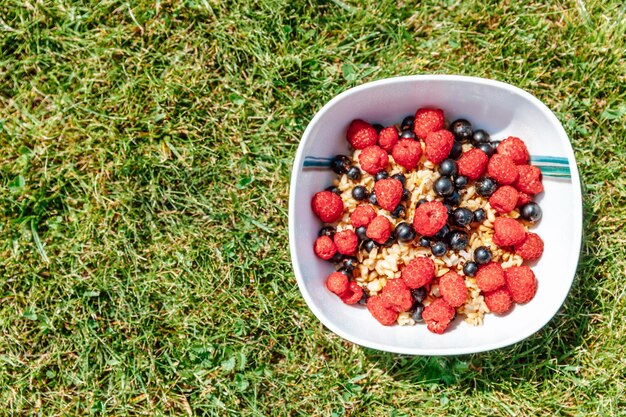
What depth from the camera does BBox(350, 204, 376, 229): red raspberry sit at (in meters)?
2.10

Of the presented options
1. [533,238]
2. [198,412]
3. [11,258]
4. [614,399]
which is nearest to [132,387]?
[198,412]

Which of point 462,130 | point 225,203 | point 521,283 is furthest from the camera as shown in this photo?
point 225,203

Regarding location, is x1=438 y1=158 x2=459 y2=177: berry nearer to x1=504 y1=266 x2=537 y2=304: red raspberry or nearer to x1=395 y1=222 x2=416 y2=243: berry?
x1=395 y1=222 x2=416 y2=243: berry

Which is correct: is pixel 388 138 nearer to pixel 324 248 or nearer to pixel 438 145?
→ pixel 438 145

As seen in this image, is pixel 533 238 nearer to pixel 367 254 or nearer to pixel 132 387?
pixel 367 254

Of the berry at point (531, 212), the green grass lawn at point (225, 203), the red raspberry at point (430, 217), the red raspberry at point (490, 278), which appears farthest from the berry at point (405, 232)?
the green grass lawn at point (225, 203)

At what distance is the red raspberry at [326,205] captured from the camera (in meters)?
2.10

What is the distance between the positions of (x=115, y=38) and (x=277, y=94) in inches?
27.7

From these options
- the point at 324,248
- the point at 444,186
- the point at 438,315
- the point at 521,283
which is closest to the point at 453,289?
the point at 438,315

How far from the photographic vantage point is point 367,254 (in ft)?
7.09

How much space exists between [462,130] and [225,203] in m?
0.97

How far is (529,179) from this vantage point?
6.77 feet

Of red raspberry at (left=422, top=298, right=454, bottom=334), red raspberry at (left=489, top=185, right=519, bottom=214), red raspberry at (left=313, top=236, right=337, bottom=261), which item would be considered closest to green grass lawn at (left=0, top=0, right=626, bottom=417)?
red raspberry at (left=313, top=236, right=337, bottom=261)

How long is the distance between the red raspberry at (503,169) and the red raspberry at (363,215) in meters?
0.43
